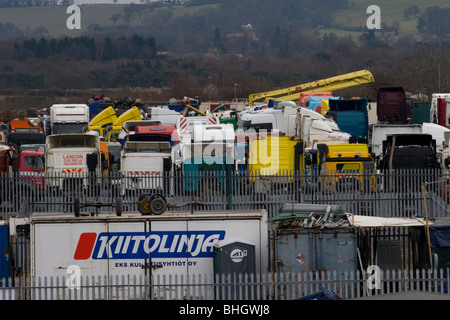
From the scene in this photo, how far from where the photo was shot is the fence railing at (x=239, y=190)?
2323cm

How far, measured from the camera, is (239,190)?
78.2 feet

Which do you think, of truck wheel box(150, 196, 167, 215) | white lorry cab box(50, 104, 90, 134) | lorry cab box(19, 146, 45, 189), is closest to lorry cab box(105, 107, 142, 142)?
white lorry cab box(50, 104, 90, 134)

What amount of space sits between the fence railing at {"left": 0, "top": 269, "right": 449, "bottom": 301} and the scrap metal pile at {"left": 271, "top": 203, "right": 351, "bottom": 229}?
1.54 metres

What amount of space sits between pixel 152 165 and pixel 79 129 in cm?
1433

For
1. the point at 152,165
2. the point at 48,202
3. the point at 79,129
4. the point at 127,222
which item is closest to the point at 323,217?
the point at 127,222

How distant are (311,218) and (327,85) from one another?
1837 inches

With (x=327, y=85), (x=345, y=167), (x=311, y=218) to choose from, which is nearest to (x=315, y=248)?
(x=311, y=218)

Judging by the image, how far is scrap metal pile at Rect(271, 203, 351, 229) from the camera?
58.9 ft

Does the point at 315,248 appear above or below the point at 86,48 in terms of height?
below

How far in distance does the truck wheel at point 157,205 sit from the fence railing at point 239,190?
4.85m

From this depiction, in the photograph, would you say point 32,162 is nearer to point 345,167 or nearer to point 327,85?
point 345,167

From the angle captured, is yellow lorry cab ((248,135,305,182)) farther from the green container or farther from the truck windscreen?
the green container

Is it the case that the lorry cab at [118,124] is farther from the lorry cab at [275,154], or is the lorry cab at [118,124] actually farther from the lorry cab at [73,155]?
the lorry cab at [275,154]

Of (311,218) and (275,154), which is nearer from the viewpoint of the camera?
(311,218)
